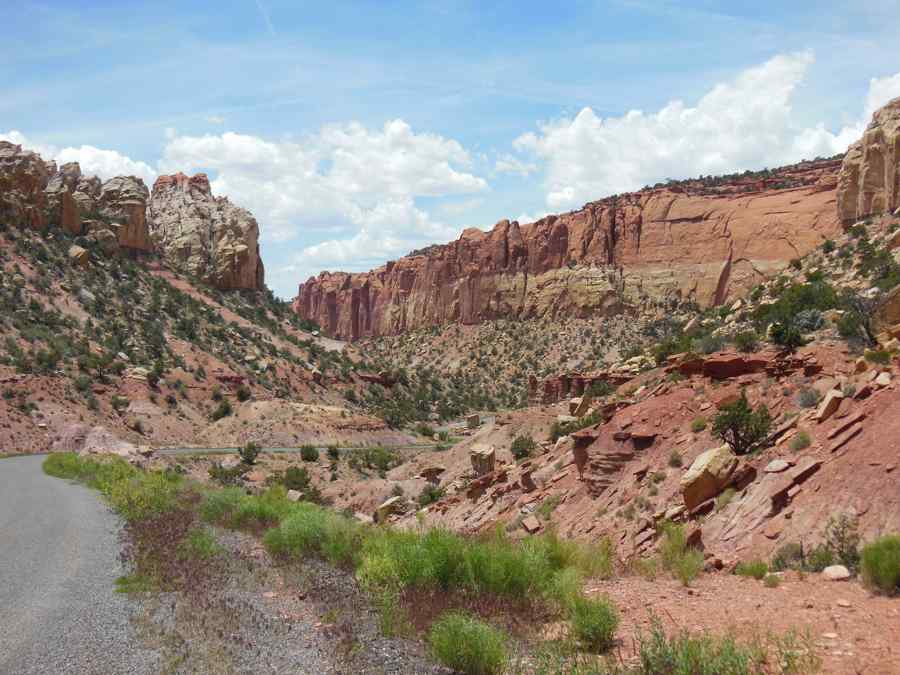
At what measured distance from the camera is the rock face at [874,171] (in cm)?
4953

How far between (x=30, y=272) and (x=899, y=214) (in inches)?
2508

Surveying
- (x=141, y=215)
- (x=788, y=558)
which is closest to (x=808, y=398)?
(x=788, y=558)

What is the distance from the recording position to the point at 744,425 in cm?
1677

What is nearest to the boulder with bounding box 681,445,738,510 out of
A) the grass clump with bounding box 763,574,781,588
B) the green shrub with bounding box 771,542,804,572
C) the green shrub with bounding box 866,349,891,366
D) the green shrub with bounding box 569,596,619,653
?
the green shrub with bounding box 771,542,804,572

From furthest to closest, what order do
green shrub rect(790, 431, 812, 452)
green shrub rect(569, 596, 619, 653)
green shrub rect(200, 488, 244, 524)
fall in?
green shrub rect(200, 488, 244, 524)
green shrub rect(790, 431, 812, 452)
green shrub rect(569, 596, 619, 653)

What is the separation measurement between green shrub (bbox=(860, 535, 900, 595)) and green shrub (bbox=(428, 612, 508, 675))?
467 centimetres

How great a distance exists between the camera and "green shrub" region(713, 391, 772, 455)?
16.6m

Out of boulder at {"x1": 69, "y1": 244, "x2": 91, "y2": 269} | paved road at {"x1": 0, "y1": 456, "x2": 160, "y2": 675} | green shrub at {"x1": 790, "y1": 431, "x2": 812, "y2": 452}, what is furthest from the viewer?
boulder at {"x1": 69, "y1": 244, "x2": 91, "y2": 269}

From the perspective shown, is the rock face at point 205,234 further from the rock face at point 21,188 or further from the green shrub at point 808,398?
the green shrub at point 808,398

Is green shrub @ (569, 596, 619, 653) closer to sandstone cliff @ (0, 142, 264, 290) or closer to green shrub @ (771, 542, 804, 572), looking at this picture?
green shrub @ (771, 542, 804, 572)

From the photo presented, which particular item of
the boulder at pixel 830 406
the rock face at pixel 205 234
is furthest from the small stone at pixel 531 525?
the rock face at pixel 205 234

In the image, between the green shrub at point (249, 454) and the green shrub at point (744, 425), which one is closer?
the green shrub at point (744, 425)

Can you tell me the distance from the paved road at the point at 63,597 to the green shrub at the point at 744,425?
42.3 feet

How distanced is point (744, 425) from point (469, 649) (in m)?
11.9
